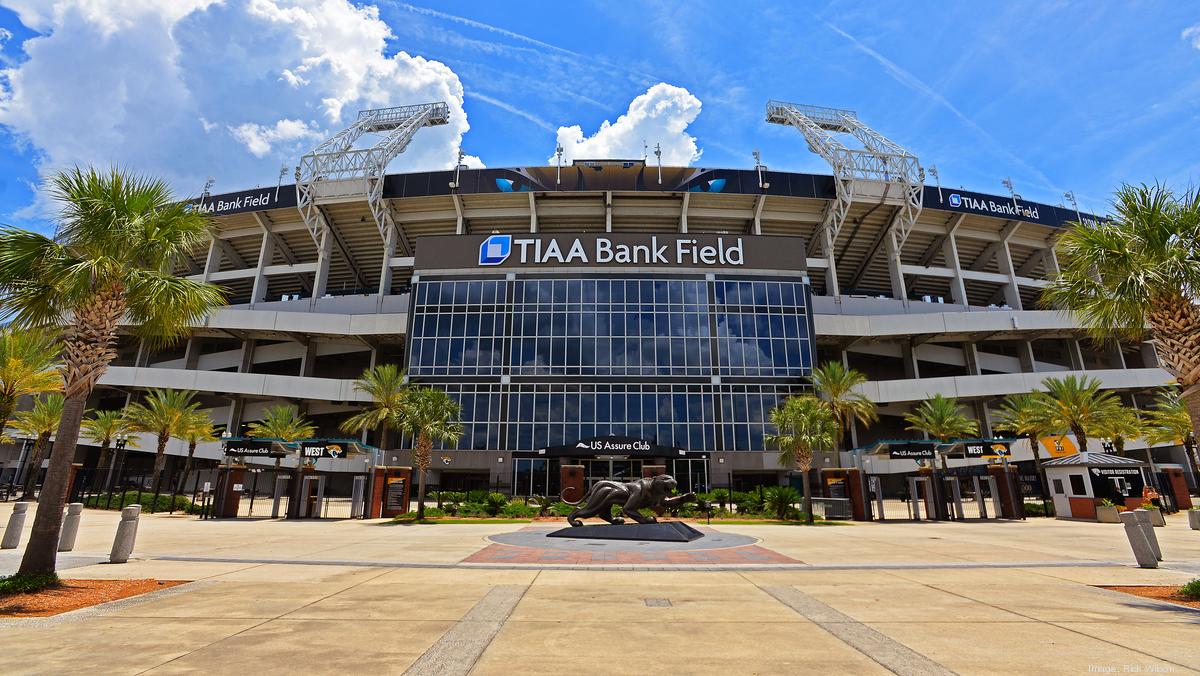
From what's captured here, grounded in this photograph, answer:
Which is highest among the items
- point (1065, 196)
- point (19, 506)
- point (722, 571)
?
point (1065, 196)

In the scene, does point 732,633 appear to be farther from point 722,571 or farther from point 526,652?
point 722,571

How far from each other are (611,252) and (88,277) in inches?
1783

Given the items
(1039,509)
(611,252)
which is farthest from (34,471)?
(1039,509)

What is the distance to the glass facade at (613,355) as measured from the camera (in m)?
49.8

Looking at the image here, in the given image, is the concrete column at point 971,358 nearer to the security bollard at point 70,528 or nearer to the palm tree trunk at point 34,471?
the security bollard at point 70,528

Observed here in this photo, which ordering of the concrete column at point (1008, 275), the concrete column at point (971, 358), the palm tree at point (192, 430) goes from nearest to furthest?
the palm tree at point (192, 430)
the concrete column at point (971, 358)
the concrete column at point (1008, 275)

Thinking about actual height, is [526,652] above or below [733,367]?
below

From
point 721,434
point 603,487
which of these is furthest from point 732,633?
point 721,434

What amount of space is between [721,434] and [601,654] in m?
44.8

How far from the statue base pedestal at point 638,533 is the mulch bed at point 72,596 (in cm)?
1121

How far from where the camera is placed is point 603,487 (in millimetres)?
20016

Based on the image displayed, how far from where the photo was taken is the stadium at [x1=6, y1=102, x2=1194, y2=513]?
50000mm

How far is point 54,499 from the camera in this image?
34.8ft

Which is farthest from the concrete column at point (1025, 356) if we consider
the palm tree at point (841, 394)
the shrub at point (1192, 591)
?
the shrub at point (1192, 591)
